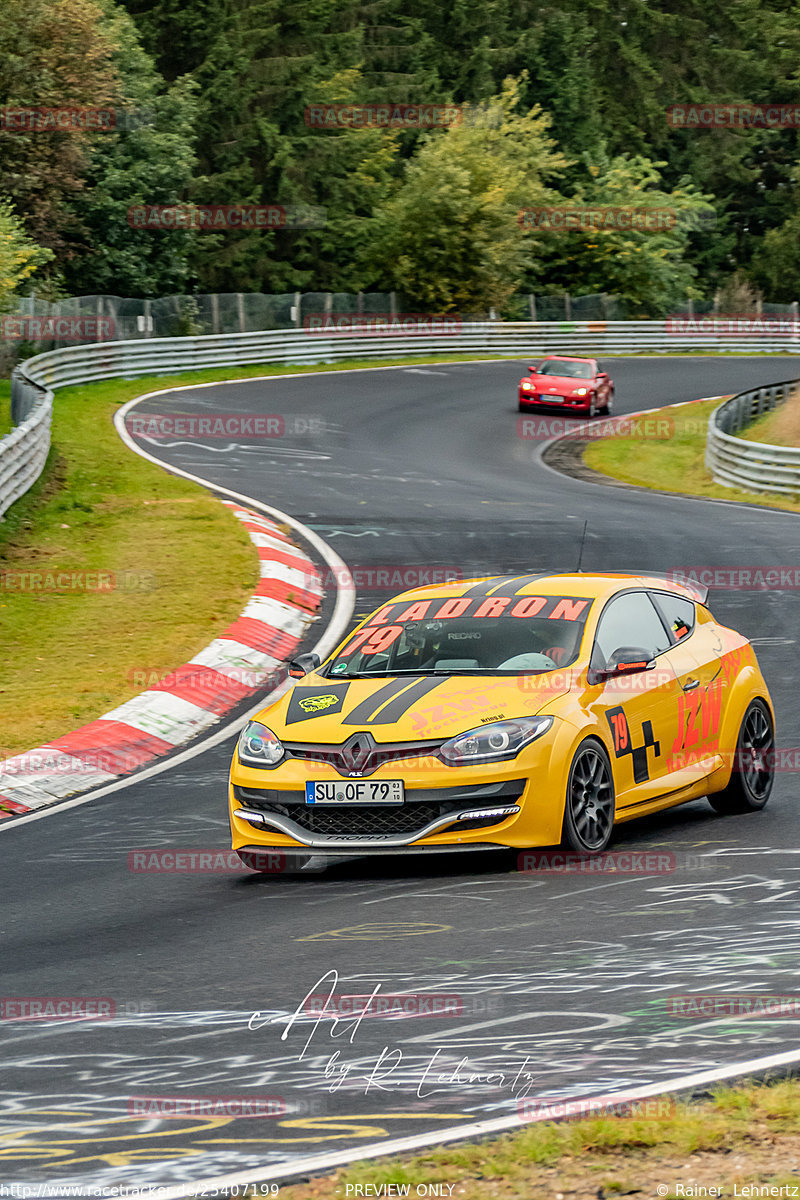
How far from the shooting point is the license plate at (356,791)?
8.64m

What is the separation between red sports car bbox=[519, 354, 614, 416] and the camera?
41594 mm

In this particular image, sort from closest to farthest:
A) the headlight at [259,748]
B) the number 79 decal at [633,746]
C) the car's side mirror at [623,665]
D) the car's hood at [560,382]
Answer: the headlight at [259,748]
the number 79 decal at [633,746]
the car's side mirror at [623,665]
the car's hood at [560,382]

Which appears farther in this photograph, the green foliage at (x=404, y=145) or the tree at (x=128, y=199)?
the tree at (x=128, y=199)

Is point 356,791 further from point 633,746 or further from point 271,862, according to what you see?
point 633,746

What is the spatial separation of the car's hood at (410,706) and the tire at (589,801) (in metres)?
0.35

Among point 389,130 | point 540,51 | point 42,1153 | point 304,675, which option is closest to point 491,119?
point 389,130

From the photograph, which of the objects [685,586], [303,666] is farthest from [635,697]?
[303,666]

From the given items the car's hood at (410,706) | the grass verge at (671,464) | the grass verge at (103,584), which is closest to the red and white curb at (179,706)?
the grass verge at (103,584)

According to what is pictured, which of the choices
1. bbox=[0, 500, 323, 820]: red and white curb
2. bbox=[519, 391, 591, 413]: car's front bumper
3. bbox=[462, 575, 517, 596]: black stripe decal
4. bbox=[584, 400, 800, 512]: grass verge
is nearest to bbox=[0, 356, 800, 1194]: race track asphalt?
bbox=[0, 500, 323, 820]: red and white curb

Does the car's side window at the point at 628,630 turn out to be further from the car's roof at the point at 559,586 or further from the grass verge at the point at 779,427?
the grass verge at the point at 779,427

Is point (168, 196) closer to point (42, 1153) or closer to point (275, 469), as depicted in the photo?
point (275, 469)

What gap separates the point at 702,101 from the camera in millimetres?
92438

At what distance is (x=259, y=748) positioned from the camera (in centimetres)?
916

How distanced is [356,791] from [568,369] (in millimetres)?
34851
